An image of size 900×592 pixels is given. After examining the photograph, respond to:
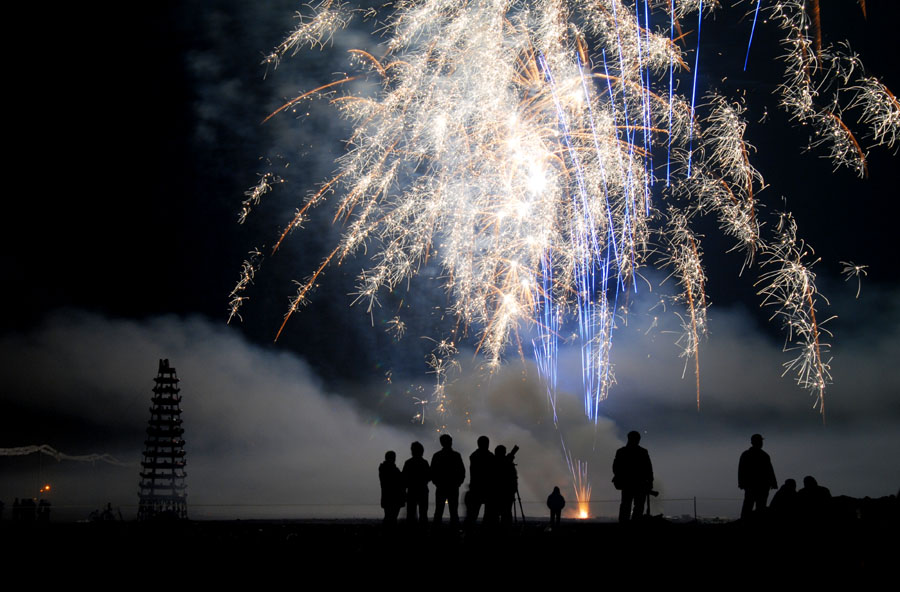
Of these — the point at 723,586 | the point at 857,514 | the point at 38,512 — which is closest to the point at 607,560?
the point at 723,586

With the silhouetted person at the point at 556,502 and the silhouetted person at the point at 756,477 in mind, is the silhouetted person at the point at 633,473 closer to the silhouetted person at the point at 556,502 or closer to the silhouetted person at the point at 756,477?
the silhouetted person at the point at 756,477

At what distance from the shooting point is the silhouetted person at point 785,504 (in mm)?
8266

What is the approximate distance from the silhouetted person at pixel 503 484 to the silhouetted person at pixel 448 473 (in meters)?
0.54

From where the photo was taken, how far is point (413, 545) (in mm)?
9938

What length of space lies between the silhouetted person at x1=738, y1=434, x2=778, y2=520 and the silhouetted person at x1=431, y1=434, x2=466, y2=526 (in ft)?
15.1

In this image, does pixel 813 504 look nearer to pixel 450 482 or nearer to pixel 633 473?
pixel 633 473

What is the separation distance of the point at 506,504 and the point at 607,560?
3.64 metres

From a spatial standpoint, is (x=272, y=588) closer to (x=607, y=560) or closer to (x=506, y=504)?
(x=607, y=560)

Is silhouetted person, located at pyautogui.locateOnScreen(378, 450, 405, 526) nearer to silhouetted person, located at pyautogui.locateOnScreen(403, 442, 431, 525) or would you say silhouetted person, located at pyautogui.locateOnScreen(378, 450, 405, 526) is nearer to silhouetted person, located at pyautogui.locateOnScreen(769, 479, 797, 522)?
silhouetted person, located at pyautogui.locateOnScreen(403, 442, 431, 525)

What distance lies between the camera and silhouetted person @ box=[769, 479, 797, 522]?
8266mm

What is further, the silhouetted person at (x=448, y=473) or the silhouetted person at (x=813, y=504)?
the silhouetted person at (x=448, y=473)

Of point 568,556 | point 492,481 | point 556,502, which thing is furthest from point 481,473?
point 556,502

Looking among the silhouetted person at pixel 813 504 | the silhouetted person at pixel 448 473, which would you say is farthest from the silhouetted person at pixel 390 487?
the silhouetted person at pixel 813 504

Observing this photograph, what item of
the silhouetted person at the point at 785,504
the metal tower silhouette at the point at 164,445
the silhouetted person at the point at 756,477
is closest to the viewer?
the silhouetted person at the point at 785,504
